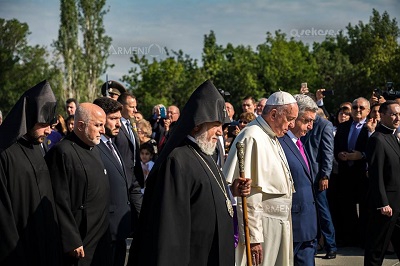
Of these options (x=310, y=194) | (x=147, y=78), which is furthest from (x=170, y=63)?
(x=310, y=194)

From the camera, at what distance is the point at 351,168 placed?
37.2ft

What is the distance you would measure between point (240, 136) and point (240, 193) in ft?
3.09

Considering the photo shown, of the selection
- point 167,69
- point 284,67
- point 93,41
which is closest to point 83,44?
point 93,41

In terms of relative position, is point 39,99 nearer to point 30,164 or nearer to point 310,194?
point 30,164

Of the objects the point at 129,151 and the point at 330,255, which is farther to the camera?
the point at 330,255

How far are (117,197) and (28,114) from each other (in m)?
1.34

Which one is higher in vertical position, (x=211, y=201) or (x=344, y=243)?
(x=211, y=201)

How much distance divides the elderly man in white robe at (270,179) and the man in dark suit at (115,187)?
1157mm

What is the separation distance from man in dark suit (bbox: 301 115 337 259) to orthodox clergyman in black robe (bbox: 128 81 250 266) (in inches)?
197

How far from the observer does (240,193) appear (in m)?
5.75

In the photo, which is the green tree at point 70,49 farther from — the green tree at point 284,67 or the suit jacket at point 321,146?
the suit jacket at point 321,146

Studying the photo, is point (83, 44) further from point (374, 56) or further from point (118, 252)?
point (118, 252)

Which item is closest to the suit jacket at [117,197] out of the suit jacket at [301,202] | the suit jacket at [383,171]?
the suit jacket at [301,202]

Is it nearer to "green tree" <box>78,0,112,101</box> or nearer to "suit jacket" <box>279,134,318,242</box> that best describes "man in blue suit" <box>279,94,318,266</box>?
"suit jacket" <box>279,134,318,242</box>
